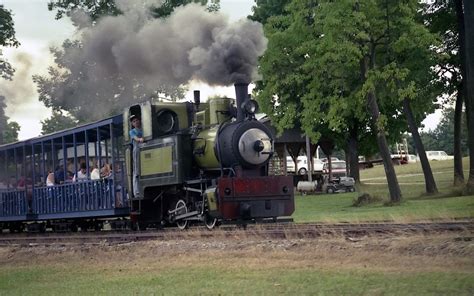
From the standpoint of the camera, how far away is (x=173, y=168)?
1669 centimetres

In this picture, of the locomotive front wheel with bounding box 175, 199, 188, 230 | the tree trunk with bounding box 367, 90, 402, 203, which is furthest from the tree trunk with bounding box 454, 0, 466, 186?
the locomotive front wheel with bounding box 175, 199, 188, 230

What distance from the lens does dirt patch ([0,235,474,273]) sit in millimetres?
10078

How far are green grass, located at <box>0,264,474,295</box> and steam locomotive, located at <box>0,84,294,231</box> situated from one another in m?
4.80

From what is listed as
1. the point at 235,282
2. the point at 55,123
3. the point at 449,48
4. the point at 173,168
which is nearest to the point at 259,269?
the point at 235,282

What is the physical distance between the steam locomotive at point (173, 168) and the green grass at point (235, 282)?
189 inches

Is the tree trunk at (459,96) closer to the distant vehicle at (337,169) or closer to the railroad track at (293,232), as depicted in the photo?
the railroad track at (293,232)

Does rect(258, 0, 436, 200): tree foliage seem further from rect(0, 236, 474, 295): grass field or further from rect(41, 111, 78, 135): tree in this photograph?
rect(41, 111, 78, 135): tree

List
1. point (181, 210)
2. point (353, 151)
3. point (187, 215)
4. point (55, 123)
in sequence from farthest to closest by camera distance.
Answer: point (55, 123)
point (353, 151)
point (181, 210)
point (187, 215)

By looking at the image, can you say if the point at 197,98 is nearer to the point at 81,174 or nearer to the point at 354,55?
the point at 81,174

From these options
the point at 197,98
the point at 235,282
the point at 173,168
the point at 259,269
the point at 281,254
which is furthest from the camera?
the point at 197,98

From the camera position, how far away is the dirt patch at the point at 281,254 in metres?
10.1

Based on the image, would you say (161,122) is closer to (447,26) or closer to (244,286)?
(244,286)

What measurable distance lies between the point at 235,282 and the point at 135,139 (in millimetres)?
9221

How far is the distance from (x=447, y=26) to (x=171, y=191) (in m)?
18.2
